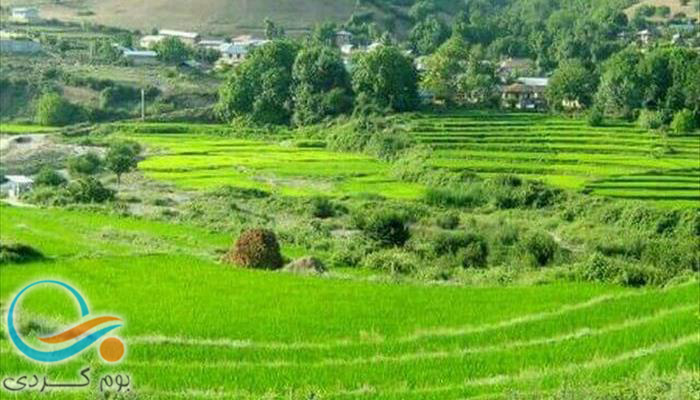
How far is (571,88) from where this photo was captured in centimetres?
5706

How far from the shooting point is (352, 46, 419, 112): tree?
2141 inches

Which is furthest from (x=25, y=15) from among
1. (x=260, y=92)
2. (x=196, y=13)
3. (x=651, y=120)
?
(x=651, y=120)

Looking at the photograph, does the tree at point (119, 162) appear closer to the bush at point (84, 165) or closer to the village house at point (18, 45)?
the bush at point (84, 165)

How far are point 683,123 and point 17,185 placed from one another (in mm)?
28274

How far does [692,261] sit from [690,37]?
65.6 meters

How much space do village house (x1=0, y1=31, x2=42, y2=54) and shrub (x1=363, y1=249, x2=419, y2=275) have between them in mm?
49454

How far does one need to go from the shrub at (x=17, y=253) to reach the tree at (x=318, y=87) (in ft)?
114

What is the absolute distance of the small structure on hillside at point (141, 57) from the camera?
223ft

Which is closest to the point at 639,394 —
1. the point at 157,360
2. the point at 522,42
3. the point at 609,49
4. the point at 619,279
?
the point at 157,360

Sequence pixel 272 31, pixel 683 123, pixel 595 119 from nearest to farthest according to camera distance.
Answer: pixel 683 123 < pixel 595 119 < pixel 272 31

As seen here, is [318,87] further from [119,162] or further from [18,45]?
[18,45]

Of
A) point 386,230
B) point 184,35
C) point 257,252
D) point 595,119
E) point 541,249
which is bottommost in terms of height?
point 184,35

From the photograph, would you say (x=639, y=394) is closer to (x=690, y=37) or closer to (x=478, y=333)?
(x=478, y=333)

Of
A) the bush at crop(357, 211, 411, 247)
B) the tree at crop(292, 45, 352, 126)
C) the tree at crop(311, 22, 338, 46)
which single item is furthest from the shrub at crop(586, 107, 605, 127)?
the tree at crop(311, 22, 338, 46)
